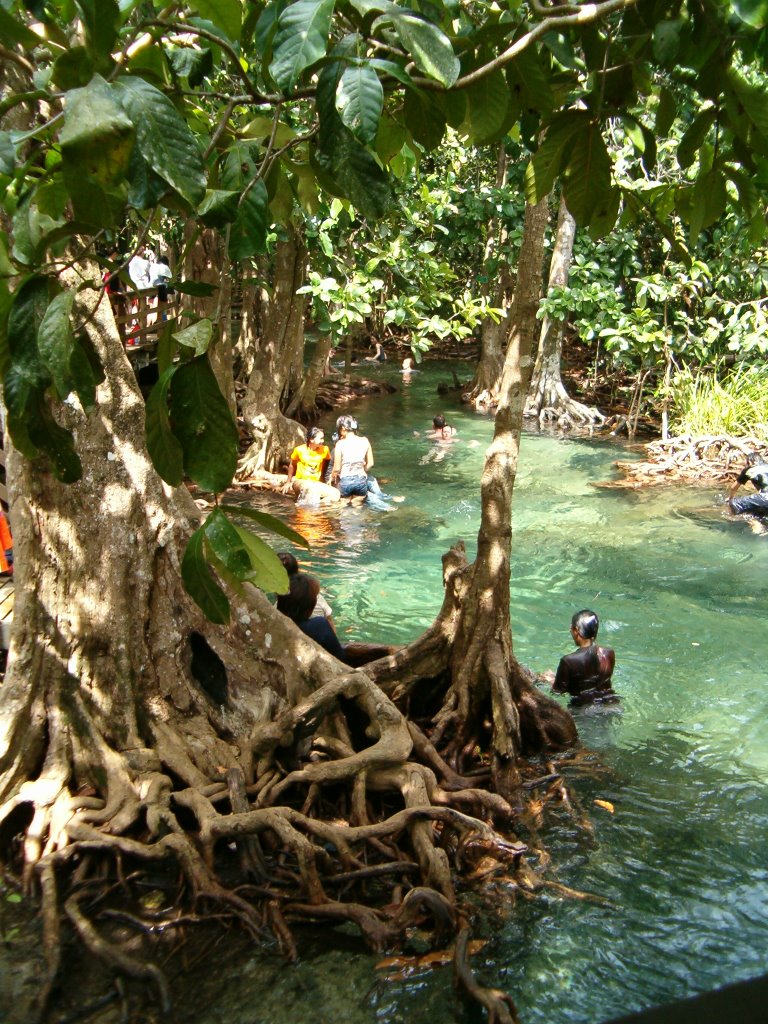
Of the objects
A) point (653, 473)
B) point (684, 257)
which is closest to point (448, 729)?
point (684, 257)

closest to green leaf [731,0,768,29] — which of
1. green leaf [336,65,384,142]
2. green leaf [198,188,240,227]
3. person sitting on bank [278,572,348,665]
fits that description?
green leaf [336,65,384,142]

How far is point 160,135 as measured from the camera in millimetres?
1932

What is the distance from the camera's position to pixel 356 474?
45.8ft

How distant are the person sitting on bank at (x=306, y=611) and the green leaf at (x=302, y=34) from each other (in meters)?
5.13

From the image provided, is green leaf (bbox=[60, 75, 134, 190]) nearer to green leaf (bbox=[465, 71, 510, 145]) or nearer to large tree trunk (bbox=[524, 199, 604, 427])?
green leaf (bbox=[465, 71, 510, 145])

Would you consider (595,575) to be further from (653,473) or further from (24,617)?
(24,617)

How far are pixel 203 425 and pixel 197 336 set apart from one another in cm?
18

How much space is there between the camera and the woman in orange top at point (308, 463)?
47.0 feet

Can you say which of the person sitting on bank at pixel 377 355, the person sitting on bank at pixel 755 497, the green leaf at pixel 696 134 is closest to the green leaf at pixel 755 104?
the green leaf at pixel 696 134

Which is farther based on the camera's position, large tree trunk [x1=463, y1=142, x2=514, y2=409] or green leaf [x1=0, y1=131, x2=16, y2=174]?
large tree trunk [x1=463, y1=142, x2=514, y2=409]

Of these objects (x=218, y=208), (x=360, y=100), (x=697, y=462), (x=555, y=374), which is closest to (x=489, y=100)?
(x=360, y=100)

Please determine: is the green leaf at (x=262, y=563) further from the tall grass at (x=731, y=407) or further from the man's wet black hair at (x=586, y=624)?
the tall grass at (x=731, y=407)

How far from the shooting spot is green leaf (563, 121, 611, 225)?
3189 millimetres

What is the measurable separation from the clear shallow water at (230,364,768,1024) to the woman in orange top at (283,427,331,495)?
2.37 feet
